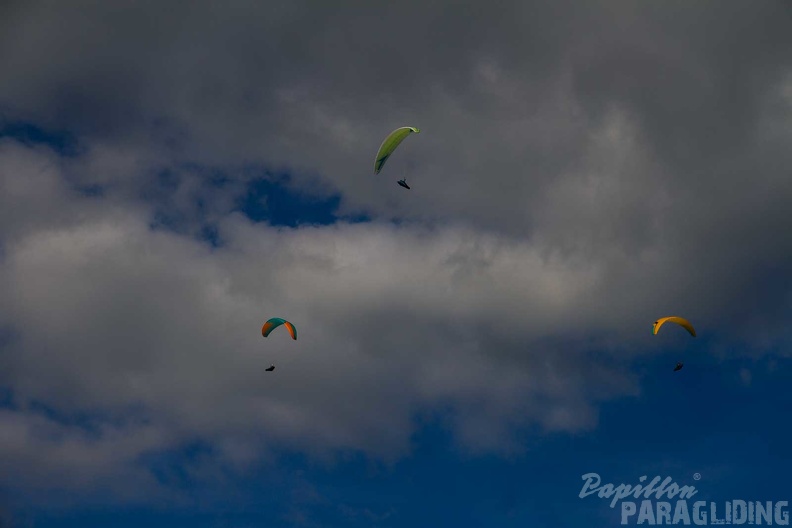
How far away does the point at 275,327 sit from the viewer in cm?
11206

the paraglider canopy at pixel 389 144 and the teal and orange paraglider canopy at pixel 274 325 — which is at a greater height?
the paraglider canopy at pixel 389 144

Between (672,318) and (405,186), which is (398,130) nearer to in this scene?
(405,186)

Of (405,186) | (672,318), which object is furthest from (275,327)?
(672,318)

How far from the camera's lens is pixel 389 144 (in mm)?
99188

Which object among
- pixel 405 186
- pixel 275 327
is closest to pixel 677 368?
pixel 405 186

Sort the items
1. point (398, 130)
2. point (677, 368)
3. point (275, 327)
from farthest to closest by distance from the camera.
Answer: point (275, 327) < point (677, 368) < point (398, 130)

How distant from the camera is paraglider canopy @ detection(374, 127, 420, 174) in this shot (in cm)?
9741

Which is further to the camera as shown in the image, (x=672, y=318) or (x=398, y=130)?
(x=672, y=318)

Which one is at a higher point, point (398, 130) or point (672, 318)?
point (398, 130)

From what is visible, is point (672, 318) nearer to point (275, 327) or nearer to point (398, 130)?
point (398, 130)

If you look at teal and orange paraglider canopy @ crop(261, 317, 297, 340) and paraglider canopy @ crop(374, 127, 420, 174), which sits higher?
paraglider canopy @ crop(374, 127, 420, 174)

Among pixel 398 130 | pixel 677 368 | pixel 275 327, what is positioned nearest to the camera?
pixel 398 130

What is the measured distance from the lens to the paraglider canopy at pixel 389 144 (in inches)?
3835

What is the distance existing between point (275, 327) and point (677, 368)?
5156 centimetres
